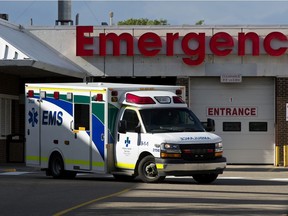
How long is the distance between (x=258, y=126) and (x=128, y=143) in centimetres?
1368

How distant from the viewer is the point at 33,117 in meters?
23.7

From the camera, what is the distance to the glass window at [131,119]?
21234 millimetres

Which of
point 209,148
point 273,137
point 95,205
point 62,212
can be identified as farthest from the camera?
point 273,137

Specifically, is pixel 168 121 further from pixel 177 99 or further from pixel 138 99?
pixel 138 99

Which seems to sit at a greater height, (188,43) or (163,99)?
(188,43)

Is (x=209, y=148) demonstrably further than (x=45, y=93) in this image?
No

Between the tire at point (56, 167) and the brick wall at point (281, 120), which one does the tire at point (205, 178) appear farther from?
the brick wall at point (281, 120)

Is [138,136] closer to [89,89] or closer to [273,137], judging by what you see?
[89,89]

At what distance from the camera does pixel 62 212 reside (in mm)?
14016

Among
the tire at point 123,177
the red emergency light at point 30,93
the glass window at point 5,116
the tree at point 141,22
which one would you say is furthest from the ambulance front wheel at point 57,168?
the tree at point 141,22

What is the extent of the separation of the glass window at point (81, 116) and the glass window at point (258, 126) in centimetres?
1316

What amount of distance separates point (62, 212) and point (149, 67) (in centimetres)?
2004

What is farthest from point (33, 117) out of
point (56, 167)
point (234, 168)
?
point (234, 168)

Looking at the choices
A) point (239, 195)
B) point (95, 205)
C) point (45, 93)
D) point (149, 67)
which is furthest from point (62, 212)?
point (149, 67)
